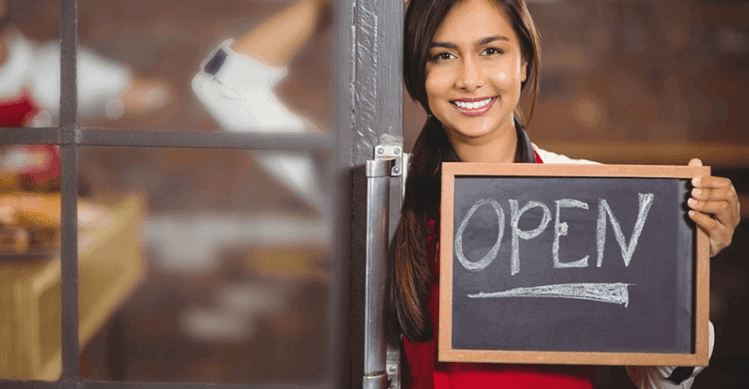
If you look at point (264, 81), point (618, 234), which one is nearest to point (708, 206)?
point (618, 234)

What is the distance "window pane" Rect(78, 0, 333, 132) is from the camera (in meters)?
0.91

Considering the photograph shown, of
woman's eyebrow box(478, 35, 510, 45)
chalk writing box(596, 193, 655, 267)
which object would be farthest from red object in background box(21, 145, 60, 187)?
chalk writing box(596, 193, 655, 267)

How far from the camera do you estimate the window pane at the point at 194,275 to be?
92 cm

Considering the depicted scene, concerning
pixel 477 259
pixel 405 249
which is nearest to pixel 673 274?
pixel 477 259

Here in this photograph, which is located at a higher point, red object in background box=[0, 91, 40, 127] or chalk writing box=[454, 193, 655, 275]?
red object in background box=[0, 91, 40, 127]

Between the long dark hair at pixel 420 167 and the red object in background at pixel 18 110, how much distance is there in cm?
68

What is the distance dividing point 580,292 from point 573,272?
33mm

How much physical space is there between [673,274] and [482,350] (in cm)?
33

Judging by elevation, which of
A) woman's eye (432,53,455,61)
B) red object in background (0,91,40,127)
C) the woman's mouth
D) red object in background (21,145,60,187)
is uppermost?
woman's eye (432,53,455,61)

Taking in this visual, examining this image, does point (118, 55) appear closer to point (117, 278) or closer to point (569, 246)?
point (117, 278)

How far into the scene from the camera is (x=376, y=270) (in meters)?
0.89

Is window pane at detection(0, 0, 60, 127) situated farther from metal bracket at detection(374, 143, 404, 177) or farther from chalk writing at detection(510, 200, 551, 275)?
chalk writing at detection(510, 200, 551, 275)

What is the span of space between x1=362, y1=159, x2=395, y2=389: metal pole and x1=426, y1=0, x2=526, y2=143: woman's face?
0.58 feet

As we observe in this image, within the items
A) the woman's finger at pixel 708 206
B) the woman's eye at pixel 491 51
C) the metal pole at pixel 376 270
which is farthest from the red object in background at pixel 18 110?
the woman's finger at pixel 708 206
